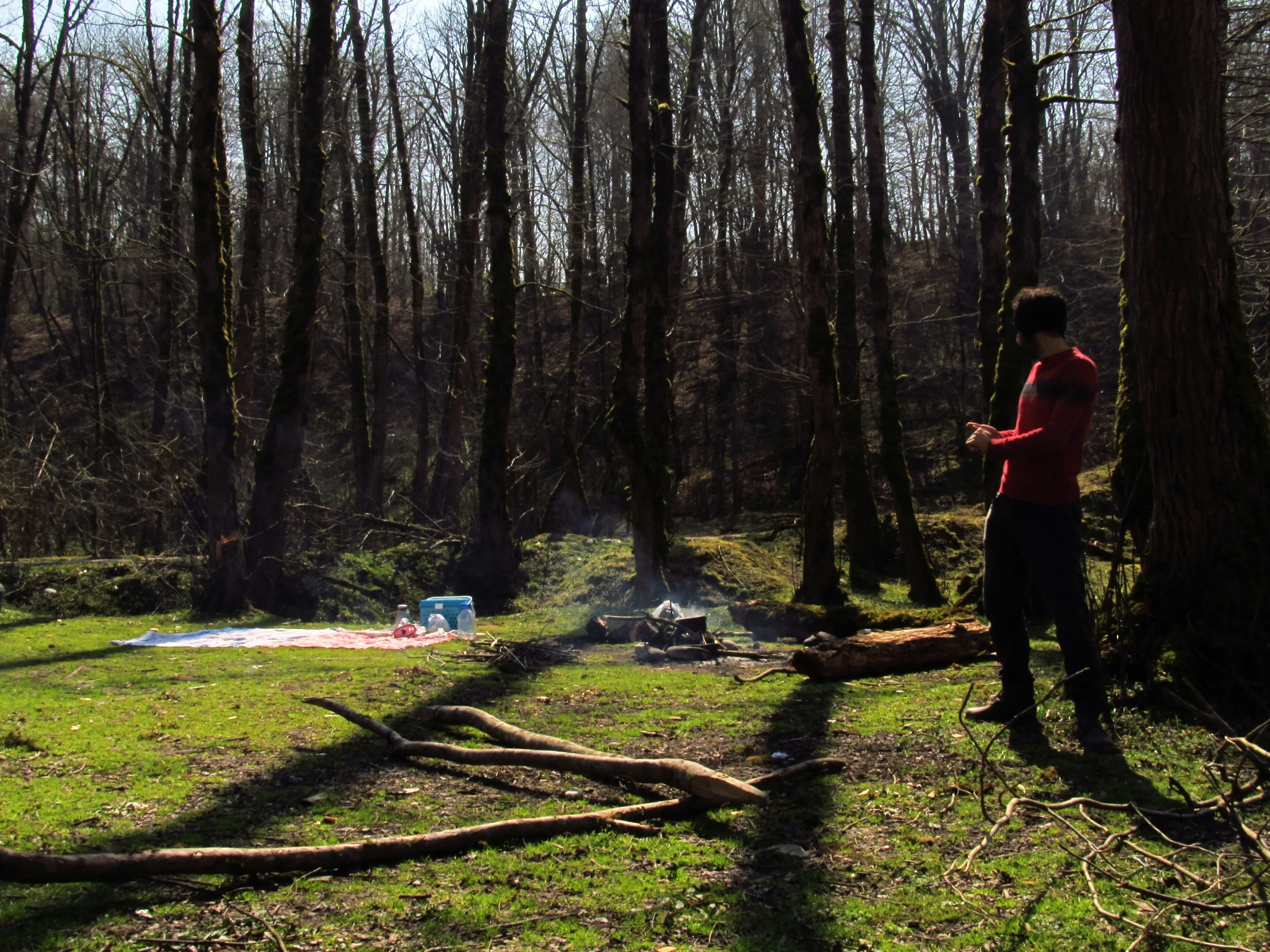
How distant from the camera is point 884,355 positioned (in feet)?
52.4

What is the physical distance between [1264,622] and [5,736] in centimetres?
653

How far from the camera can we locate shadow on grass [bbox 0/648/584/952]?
301cm

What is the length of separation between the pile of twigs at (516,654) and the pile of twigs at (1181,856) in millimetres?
5159

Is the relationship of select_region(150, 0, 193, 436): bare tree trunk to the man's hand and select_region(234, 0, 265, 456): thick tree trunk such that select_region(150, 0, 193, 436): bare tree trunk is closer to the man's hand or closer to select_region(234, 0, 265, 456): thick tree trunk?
select_region(234, 0, 265, 456): thick tree trunk

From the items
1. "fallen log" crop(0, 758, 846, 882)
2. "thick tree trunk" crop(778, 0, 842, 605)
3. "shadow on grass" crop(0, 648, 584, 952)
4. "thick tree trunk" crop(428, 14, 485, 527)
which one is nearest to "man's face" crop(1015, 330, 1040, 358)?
"fallen log" crop(0, 758, 846, 882)

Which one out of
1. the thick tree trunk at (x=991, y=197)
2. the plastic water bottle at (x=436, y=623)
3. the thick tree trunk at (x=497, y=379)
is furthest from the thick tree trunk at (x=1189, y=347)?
the thick tree trunk at (x=497, y=379)

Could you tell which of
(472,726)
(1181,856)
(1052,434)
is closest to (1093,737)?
(1181,856)

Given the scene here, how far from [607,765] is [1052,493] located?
7.98ft

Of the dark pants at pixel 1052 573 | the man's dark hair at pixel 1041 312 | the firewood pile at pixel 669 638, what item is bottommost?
the firewood pile at pixel 669 638

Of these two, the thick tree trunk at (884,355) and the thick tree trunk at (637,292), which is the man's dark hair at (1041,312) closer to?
the thick tree trunk at (884,355)

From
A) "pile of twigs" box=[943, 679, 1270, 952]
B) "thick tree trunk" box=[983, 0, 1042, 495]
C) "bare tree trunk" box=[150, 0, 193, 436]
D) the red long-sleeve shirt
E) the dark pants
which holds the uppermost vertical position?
"bare tree trunk" box=[150, 0, 193, 436]

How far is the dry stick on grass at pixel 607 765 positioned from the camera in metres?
4.02

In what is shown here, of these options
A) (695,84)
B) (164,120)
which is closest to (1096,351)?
(695,84)

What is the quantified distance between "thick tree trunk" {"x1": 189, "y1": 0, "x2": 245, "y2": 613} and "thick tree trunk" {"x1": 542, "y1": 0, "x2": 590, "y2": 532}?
6145mm
